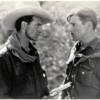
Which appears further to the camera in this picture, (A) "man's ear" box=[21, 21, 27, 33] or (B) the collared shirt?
(B) the collared shirt

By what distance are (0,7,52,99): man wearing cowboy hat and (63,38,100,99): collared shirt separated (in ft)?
0.67

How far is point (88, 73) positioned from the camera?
171 centimetres

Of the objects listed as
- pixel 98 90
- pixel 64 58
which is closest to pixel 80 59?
pixel 98 90

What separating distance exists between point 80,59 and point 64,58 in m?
1.68

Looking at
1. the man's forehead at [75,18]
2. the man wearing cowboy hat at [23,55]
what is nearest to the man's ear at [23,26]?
the man wearing cowboy hat at [23,55]

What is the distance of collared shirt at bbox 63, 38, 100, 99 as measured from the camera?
170 centimetres

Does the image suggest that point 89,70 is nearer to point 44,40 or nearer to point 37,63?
point 37,63

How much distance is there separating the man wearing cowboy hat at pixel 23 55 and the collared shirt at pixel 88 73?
0.21 m

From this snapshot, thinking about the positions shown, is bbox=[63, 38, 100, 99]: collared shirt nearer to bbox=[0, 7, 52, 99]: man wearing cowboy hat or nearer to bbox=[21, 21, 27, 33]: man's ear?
bbox=[0, 7, 52, 99]: man wearing cowboy hat

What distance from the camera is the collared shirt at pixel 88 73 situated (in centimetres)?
170

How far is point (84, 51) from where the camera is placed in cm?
177

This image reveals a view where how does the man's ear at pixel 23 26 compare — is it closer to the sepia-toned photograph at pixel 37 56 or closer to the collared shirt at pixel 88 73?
the sepia-toned photograph at pixel 37 56

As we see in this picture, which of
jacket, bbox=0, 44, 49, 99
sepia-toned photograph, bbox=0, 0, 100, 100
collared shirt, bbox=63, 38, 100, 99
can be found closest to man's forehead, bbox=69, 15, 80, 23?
sepia-toned photograph, bbox=0, 0, 100, 100

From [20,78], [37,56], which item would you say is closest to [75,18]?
[37,56]
